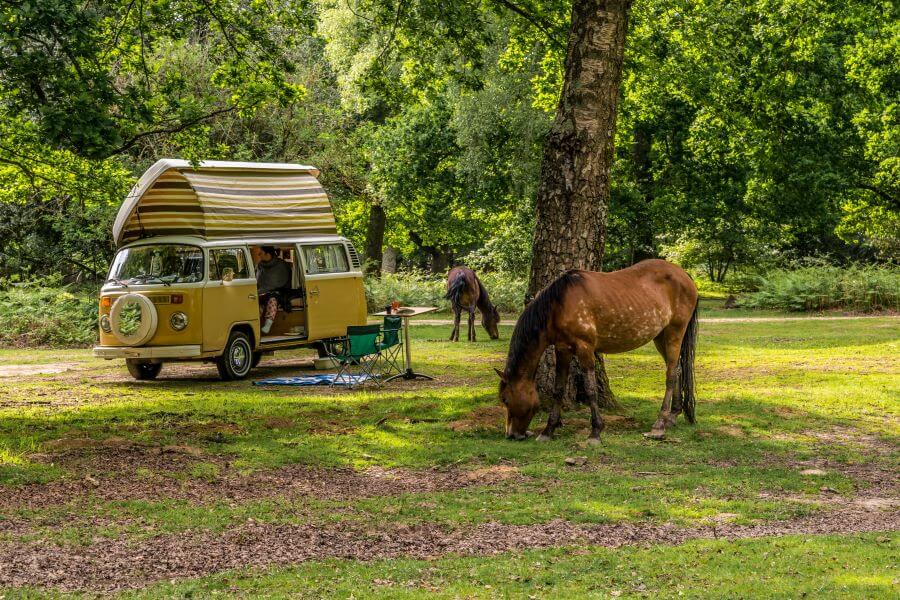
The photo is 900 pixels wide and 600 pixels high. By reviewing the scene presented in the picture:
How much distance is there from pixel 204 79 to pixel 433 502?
74.3ft

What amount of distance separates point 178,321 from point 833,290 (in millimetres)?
20766

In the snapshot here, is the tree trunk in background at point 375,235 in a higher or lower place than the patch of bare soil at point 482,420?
higher

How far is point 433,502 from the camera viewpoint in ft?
25.7

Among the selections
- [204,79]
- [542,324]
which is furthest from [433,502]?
[204,79]

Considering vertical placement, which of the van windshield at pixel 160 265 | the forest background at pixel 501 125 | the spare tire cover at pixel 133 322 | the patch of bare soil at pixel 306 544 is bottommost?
the patch of bare soil at pixel 306 544

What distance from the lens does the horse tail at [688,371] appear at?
10992 mm

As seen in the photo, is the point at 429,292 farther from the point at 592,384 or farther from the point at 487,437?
the point at 592,384


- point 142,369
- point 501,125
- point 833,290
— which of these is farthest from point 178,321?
point 833,290

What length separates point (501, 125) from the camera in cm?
2992

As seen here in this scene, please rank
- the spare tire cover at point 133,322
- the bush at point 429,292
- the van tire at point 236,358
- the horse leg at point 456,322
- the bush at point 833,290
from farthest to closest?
the bush at point 429,292, the bush at point 833,290, the horse leg at point 456,322, the van tire at point 236,358, the spare tire cover at point 133,322

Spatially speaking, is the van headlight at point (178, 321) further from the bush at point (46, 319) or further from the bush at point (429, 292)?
the bush at point (429, 292)

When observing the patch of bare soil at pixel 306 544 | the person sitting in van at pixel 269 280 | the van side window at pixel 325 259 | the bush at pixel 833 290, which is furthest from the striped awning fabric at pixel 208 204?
the bush at pixel 833 290

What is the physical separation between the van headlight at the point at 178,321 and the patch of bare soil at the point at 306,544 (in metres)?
8.68

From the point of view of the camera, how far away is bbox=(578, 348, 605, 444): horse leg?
9992mm
